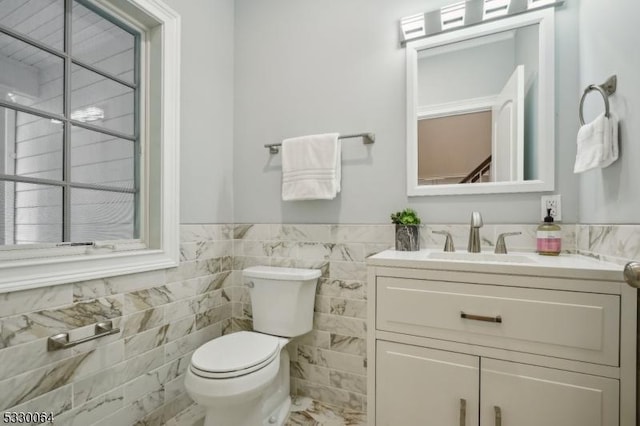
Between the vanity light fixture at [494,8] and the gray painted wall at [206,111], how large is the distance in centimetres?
150

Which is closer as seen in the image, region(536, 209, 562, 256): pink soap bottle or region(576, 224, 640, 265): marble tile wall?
region(576, 224, 640, 265): marble tile wall

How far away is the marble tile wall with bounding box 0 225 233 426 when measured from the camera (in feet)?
3.28

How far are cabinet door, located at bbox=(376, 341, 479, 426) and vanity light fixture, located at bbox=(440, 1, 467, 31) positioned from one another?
1.49m

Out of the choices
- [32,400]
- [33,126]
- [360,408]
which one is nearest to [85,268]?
[32,400]

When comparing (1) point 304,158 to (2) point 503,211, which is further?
(1) point 304,158

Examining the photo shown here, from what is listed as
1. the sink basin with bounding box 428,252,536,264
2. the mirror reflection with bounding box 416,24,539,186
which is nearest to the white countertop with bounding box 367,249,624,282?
the sink basin with bounding box 428,252,536,264

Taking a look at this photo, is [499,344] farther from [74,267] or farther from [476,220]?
[74,267]

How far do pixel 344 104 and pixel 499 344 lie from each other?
1.35m

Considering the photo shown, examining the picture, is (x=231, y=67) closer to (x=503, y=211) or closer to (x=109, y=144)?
(x=109, y=144)

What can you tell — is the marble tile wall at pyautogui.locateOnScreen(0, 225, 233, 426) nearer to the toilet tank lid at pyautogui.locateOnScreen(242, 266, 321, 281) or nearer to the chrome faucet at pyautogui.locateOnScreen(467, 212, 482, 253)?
the toilet tank lid at pyautogui.locateOnScreen(242, 266, 321, 281)

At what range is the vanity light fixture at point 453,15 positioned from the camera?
1.41 meters

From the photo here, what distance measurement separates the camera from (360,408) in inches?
62.7

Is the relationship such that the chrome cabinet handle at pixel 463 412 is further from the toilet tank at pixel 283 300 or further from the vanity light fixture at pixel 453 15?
the vanity light fixture at pixel 453 15

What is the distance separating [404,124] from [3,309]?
178 centimetres
